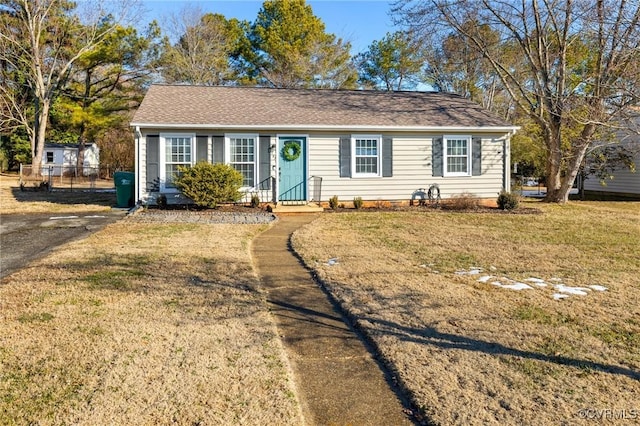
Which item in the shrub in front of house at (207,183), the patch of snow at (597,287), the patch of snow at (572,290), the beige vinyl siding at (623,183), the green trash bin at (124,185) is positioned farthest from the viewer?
the beige vinyl siding at (623,183)

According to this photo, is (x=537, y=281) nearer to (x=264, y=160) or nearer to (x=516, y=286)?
(x=516, y=286)

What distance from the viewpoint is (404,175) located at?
15008mm

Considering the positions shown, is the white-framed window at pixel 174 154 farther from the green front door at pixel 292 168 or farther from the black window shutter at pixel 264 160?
the green front door at pixel 292 168

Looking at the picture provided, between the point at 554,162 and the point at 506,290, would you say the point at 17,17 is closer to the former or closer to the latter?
the point at 554,162

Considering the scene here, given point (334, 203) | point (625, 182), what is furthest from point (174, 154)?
point (625, 182)

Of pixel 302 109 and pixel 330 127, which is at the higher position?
pixel 302 109

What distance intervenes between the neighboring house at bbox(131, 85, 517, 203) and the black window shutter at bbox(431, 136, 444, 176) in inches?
1.3

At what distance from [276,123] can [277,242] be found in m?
5.84

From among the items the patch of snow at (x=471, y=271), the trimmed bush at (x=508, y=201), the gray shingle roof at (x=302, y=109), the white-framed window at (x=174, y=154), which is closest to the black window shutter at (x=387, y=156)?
the gray shingle roof at (x=302, y=109)

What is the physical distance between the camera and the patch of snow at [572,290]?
5477mm

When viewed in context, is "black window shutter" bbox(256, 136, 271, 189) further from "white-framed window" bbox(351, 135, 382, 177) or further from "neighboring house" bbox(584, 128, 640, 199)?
"neighboring house" bbox(584, 128, 640, 199)

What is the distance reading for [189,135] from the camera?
44.7 ft

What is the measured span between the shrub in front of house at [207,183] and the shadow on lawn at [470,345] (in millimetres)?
8808

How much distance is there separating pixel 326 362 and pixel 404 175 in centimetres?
1186
